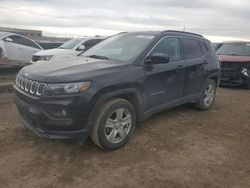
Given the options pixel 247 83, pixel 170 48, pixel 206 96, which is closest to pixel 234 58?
pixel 247 83

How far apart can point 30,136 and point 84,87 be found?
1611mm

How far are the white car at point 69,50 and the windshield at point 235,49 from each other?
5.15m

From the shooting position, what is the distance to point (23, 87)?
4258 mm

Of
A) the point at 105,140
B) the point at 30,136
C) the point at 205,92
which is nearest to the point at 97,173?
the point at 105,140

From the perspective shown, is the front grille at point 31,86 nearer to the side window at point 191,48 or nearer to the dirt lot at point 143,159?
the dirt lot at point 143,159

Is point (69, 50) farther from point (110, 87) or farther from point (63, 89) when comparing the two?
point (63, 89)

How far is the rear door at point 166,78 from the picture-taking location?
4.88 metres

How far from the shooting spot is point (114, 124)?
436 centimetres

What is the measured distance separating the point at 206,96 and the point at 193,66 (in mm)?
1232

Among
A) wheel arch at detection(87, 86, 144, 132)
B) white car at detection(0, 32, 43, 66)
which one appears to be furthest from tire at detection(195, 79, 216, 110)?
white car at detection(0, 32, 43, 66)

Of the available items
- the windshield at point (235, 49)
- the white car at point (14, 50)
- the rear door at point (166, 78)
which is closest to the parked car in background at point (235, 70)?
the windshield at point (235, 49)

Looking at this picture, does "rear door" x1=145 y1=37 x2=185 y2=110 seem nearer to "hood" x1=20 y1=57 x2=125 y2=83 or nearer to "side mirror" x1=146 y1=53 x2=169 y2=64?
"side mirror" x1=146 y1=53 x2=169 y2=64

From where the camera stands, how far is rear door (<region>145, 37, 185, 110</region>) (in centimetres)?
488

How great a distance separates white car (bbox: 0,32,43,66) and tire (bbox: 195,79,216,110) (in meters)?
7.40
